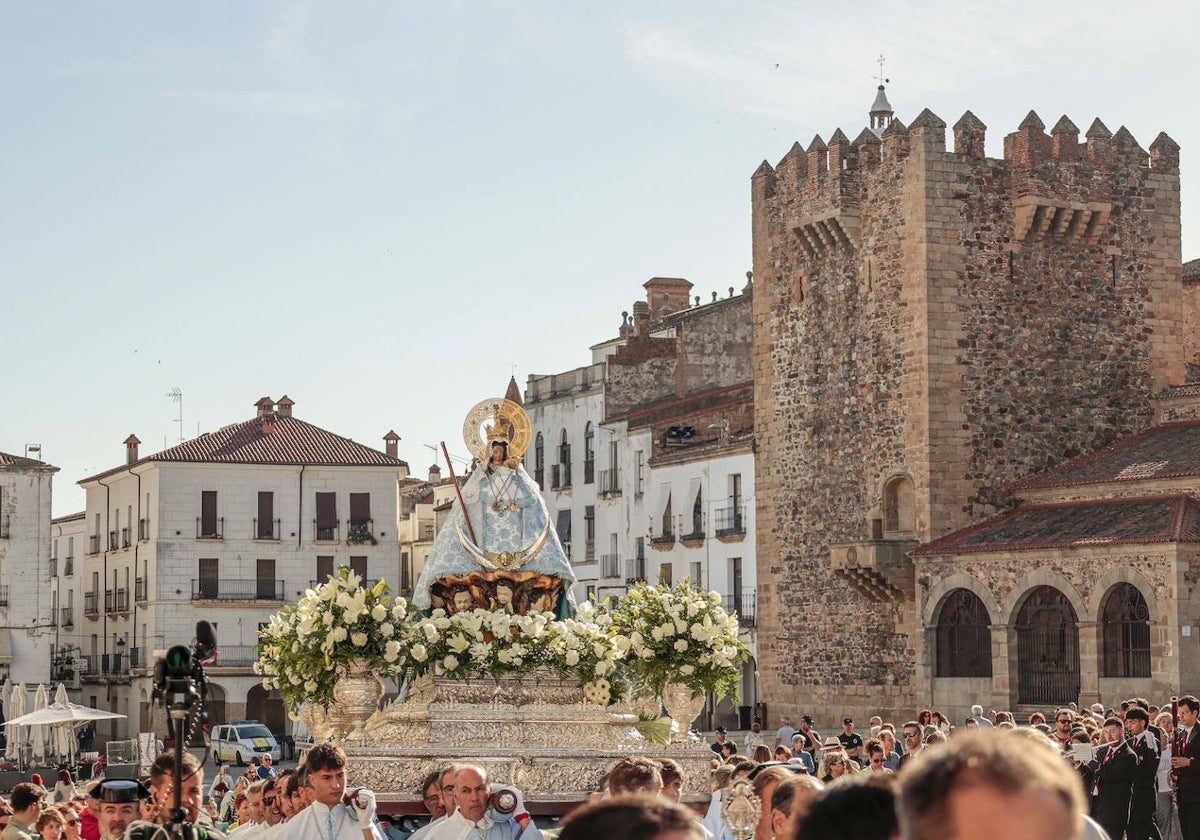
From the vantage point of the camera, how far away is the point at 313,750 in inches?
373

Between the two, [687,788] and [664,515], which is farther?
[664,515]

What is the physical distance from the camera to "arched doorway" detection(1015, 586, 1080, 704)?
32031 mm

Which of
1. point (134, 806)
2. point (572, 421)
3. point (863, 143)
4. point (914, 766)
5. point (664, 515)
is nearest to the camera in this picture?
point (914, 766)

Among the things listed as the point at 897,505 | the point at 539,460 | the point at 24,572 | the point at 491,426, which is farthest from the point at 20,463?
the point at 491,426

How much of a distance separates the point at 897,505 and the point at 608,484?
53.8ft

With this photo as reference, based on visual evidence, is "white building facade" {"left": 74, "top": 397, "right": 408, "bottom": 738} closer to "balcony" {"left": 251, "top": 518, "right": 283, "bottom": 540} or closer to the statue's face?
"balcony" {"left": 251, "top": 518, "right": 283, "bottom": 540}

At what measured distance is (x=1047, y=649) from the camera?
32.5 metres

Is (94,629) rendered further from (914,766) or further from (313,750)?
(914,766)

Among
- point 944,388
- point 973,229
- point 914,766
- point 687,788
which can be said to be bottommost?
point 687,788

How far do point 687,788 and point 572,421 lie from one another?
40.1m

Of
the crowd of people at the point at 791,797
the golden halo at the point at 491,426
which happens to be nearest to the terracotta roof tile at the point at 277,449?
the crowd of people at the point at 791,797

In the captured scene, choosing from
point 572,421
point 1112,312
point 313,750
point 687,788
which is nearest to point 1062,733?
point 687,788

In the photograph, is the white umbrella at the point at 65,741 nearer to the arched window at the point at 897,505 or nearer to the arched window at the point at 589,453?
the arched window at the point at 897,505

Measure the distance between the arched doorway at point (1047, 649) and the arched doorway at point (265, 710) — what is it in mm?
27908
